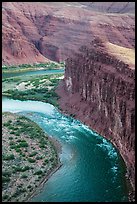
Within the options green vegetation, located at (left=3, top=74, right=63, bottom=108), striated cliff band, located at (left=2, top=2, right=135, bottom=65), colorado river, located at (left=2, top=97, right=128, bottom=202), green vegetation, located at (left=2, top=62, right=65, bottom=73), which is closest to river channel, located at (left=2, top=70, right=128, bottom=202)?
colorado river, located at (left=2, top=97, right=128, bottom=202)

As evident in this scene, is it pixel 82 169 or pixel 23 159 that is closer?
pixel 82 169

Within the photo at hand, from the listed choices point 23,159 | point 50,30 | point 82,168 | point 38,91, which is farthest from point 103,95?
point 50,30

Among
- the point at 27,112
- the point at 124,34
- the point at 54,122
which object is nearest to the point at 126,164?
the point at 54,122

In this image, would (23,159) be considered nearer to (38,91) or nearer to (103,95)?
(103,95)

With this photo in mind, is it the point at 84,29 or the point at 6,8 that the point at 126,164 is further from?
the point at 6,8

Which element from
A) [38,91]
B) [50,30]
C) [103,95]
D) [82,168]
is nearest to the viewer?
[82,168]

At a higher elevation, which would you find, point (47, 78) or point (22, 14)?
point (22, 14)

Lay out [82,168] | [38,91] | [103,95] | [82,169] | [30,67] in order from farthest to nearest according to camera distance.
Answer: [30,67]
[38,91]
[103,95]
[82,168]
[82,169]

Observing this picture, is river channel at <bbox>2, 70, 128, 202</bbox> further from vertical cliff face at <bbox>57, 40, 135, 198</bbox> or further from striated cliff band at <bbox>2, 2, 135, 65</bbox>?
striated cliff band at <bbox>2, 2, 135, 65</bbox>
